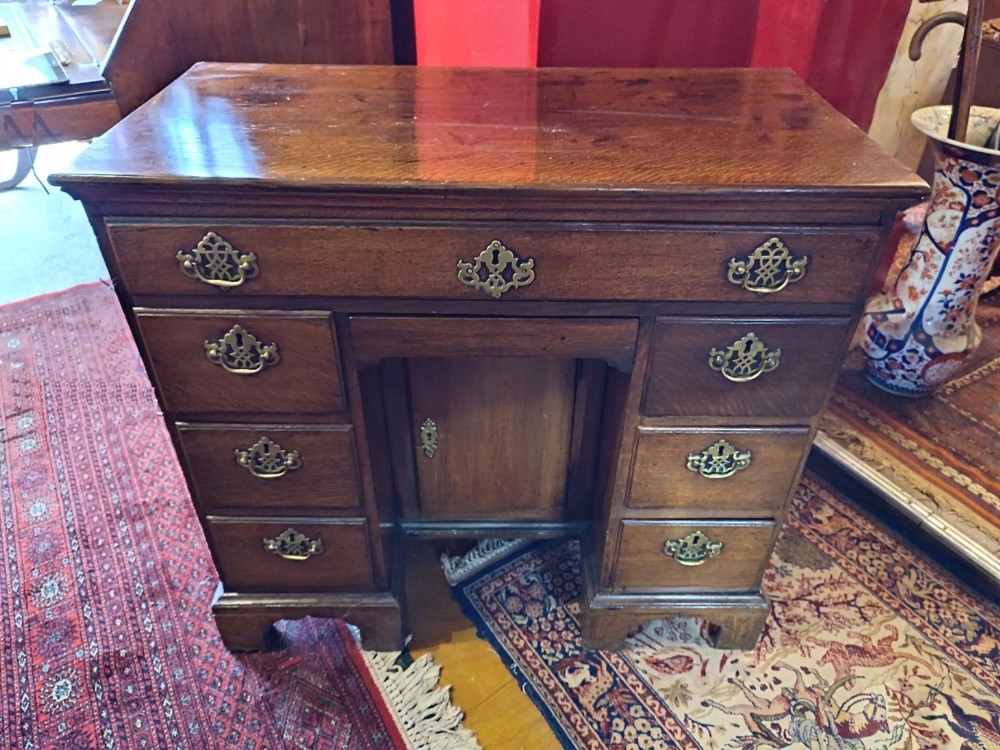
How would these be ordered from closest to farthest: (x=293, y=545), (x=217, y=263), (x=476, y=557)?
(x=217, y=263), (x=293, y=545), (x=476, y=557)

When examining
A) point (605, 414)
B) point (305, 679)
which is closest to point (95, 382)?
point (305, 679)

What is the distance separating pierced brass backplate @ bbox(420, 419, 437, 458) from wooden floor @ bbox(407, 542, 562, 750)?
11.3 inches

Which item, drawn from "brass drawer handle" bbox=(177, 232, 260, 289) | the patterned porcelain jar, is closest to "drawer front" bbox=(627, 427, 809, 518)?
"brass drawer handle" bbox=(177, 232, 260, 289)

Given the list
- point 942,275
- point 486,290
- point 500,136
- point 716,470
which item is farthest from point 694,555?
point 942,275

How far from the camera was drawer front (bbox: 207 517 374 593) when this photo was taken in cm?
113

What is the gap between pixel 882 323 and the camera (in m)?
1.74

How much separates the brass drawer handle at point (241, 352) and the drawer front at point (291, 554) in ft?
0.97

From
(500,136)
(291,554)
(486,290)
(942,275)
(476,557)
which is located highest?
(500,136)

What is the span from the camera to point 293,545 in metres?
1.15

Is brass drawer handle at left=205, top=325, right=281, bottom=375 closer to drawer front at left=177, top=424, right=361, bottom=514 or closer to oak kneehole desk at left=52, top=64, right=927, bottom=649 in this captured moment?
oak kneehole desk at left=52, top=64, right=927, bottom=649

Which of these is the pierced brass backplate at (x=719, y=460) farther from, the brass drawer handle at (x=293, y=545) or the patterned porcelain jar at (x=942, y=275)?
the patterned porcelain jar at (x=942, y=275)

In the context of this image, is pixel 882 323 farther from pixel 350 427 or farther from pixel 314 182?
pixel 314 182

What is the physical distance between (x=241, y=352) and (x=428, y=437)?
16.3 inches

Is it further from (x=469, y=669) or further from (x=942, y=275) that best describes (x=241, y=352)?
(x=942, y=275)
